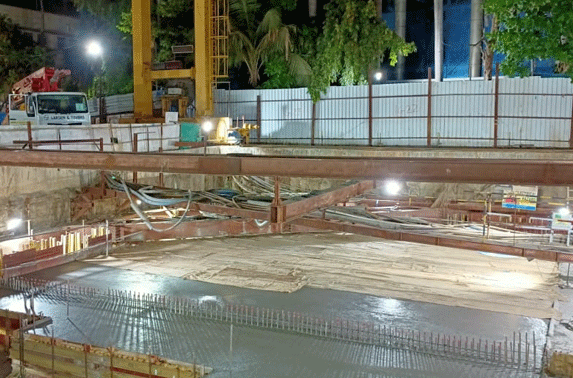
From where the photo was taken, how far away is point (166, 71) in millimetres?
26000

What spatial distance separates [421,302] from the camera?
11.1 meters

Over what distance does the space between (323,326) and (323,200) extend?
89.6 inches

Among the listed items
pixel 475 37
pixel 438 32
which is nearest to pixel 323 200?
pixel 438 32

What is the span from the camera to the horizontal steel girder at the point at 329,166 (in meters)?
6.23

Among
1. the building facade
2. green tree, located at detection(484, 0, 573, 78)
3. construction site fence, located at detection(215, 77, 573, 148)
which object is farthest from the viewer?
the building facade

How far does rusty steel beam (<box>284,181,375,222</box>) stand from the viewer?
9594mm

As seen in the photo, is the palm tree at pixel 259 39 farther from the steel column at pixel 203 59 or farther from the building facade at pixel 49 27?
the building facade at pixel 49 27

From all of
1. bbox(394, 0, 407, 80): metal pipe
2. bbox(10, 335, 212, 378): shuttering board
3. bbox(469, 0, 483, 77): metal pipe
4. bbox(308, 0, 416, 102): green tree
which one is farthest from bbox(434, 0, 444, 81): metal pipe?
bbox(10, 335, 212, 378): shuttering board

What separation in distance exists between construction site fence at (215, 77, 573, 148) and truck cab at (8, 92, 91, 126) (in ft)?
24.7

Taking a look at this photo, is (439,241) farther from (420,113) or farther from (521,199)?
(420,113)

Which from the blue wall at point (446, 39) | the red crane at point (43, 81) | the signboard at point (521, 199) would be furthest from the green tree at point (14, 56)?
the signboard at point (521, 199)

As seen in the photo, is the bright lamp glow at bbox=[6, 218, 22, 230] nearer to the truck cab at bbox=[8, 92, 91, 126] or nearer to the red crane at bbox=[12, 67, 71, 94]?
the truck cab at bbox=[8, 92, 91, 126]

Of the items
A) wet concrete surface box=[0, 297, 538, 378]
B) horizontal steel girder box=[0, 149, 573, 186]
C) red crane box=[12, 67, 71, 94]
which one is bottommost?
wet concrete surface box=[0, 297, 538, 378]

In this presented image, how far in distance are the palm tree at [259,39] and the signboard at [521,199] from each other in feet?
43.0
